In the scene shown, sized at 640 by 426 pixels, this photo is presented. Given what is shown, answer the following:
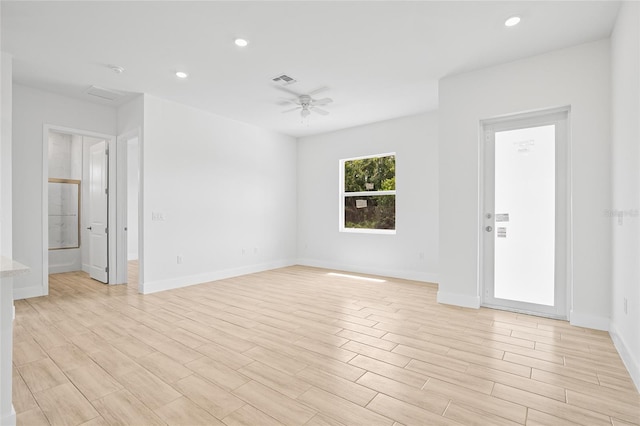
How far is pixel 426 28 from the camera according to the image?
2.96 m

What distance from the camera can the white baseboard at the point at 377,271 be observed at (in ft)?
17.7

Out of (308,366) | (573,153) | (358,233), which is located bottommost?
(308,366)

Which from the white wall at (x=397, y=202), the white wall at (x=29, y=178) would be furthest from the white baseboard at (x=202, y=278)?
the white wall at (x=29, y=178)

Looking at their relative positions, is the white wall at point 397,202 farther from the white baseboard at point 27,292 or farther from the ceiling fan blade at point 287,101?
the white baseboard at point 27,292

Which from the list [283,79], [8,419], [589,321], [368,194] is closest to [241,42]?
[283,79]

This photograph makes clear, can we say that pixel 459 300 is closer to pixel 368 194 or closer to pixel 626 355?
pixel 626 355

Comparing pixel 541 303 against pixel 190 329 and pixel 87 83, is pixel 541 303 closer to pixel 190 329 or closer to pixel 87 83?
pixel 190 329

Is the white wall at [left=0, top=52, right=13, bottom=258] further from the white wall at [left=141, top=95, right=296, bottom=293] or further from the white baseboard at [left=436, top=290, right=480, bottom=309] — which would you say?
the white baseboard at [left=436, top=290, right=480, bottom=309]

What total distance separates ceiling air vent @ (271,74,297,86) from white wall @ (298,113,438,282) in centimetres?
241

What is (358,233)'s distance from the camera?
248 inches

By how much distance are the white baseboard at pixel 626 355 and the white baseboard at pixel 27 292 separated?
649 cm

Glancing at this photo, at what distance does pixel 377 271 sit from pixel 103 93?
5.35m

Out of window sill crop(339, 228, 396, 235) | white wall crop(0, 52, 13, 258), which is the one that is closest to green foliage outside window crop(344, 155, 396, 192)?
window sill crop(339, 228, 396, 235)

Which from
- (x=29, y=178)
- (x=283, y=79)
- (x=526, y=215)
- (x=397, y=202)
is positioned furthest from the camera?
(x=397, y=202)
